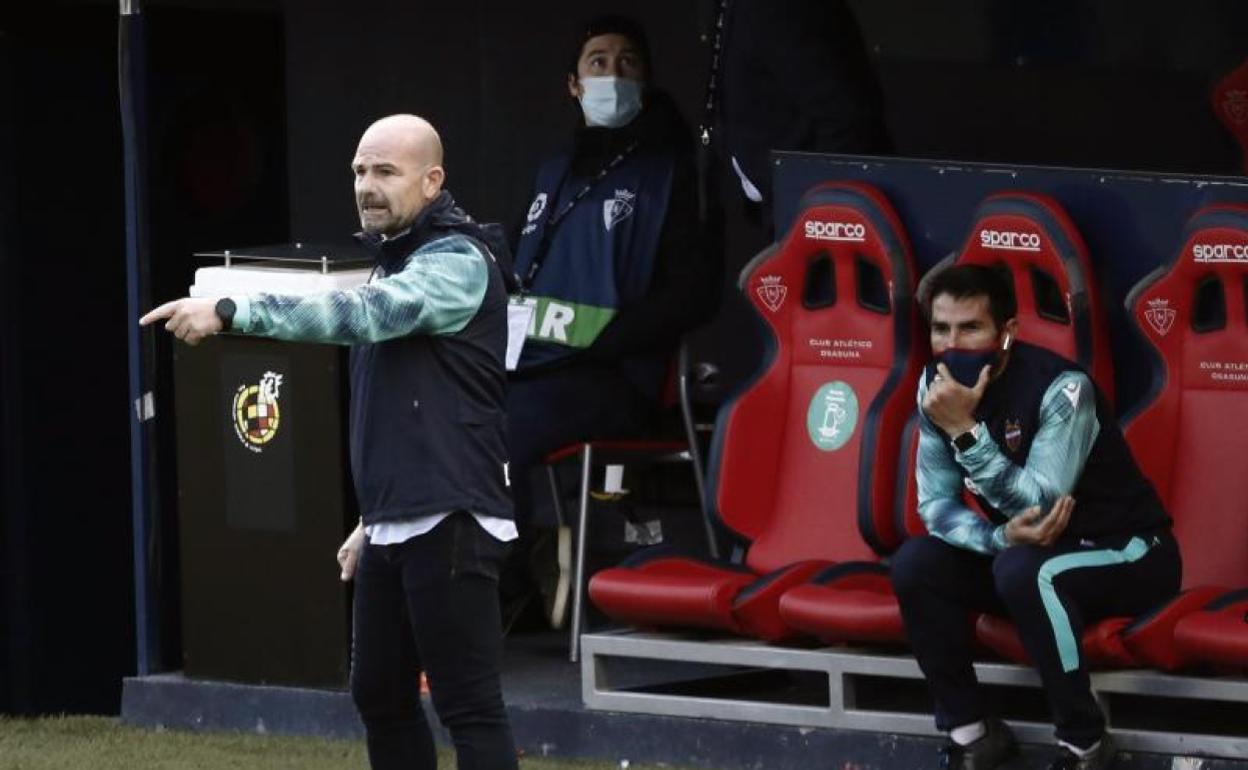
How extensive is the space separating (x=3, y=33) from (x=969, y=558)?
509cm

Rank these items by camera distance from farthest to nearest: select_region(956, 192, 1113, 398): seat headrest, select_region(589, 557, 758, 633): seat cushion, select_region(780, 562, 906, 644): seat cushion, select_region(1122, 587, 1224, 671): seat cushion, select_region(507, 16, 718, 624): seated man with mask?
1. select_region(507, 16, 718, 624): seated man with mask
2. select_region(589, 557, 758, 633): seat cushion
3. select_region(956, 192, 1113, 398): seat headrest
4. select_region(780, 562, 906, 644): seat cushion
5. select_region(1122, 587, 1224, 671): seat cushion

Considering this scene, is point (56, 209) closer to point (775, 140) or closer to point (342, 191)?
point (342, 191)

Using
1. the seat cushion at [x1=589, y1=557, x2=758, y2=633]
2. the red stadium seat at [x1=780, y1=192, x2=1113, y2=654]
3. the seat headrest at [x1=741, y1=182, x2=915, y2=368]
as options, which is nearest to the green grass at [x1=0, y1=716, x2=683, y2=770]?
the seat cushion at [x1=589, y1=557, x2=758, y2=633]

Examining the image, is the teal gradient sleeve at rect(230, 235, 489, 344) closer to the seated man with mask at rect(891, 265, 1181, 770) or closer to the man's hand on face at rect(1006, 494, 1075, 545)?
the seated man with mask at rect(891, 265, 1181, 770)

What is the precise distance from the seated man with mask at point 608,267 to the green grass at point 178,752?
37.6 inches

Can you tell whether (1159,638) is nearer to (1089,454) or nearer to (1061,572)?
(1061,572)

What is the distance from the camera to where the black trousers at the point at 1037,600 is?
619cm

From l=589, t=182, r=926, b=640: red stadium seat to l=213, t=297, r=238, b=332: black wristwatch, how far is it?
192 cm

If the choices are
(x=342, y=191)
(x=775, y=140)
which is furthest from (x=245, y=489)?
(x=342, y=191)

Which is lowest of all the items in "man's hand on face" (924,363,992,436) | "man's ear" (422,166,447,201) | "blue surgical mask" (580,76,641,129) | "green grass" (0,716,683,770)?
"green grass" (0,716,683,770)

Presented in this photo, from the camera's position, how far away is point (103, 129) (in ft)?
34.7

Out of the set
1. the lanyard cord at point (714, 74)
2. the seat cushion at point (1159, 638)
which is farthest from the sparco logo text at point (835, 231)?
the seat cushion at point (1159, 638)

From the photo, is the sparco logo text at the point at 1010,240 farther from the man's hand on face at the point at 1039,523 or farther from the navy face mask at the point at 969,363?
the man's hand on face at the point at 1039,523

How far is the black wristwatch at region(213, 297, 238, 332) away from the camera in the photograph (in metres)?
5.41
